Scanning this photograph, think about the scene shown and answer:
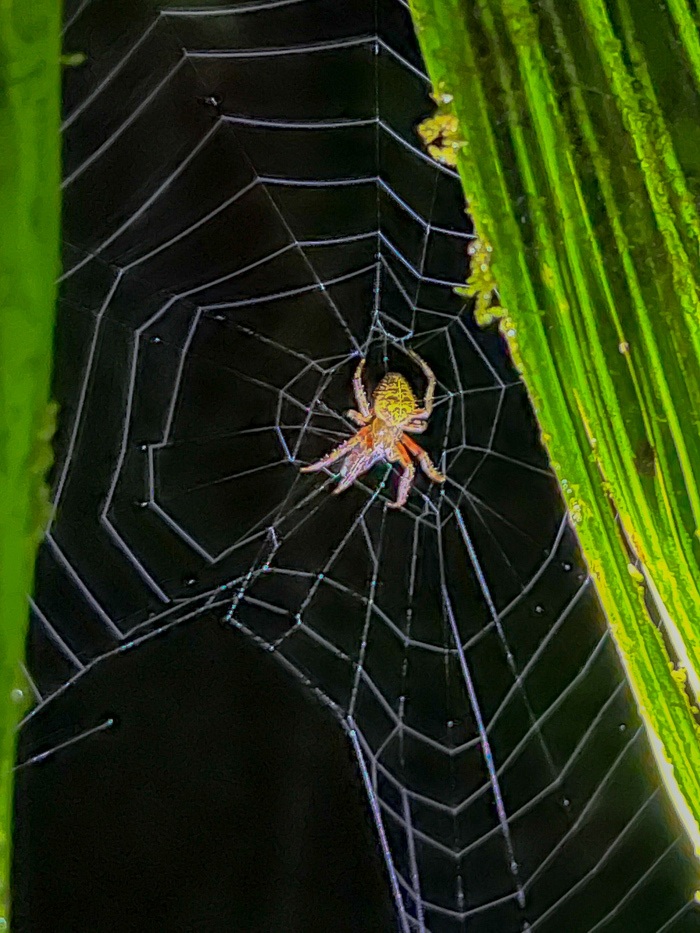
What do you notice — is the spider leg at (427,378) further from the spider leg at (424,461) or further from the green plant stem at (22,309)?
the green plant stem at (22,309)

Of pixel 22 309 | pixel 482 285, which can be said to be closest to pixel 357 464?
pixel 482 285

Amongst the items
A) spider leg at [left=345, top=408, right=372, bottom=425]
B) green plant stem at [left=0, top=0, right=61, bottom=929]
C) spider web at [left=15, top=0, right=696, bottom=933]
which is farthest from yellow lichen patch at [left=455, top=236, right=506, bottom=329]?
green plant stem at [left=0, top=0, right=61, bottom=929]

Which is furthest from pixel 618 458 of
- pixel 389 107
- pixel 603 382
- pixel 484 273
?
pixel 389 107

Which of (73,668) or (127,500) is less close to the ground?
(127,500)

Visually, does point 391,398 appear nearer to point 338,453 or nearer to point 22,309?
point 338,453

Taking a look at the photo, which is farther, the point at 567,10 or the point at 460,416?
the point at 460,416

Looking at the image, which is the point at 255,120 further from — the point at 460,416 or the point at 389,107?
the point at 460,416

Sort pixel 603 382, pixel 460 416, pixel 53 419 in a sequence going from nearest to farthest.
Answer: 1. pixel 53 419
2. pixel 603 382
3. pixel 460 416
